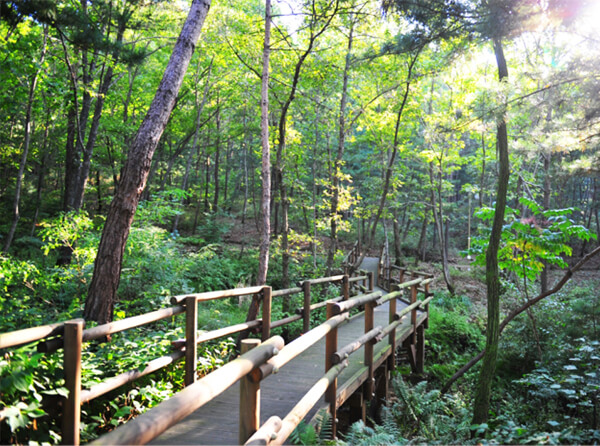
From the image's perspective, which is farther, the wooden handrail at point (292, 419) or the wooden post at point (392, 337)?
the wooden post at point (392, 337)

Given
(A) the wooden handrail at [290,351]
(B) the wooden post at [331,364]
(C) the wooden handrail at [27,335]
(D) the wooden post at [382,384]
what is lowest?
(D) the wooden post at [382,384]

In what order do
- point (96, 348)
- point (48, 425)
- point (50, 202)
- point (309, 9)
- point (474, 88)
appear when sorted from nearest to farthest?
point (48, 425), point (96, 348), point (309, 9), point (474, 88), point (50, 202)

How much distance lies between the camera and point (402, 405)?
231 inches

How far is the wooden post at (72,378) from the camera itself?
2637mm

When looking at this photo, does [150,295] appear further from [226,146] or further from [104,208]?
[226,146]

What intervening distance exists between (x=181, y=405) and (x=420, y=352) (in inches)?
346

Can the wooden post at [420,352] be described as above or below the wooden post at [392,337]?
below

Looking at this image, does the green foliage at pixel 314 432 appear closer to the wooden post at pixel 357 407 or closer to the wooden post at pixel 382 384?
the wooden post at pixel 357 407

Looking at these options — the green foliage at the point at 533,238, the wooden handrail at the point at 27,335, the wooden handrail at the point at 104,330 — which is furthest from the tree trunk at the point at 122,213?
the green foliage at the point at 533,238

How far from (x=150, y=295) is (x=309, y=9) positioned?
7.60 meters

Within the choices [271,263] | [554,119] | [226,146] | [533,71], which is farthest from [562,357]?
[226,146]

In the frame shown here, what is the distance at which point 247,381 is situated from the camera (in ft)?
7.14

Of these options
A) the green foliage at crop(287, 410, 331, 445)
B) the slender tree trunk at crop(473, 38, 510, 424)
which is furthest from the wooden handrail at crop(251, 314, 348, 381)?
the slender tree trunk at crop(473, 38, 510, 424)

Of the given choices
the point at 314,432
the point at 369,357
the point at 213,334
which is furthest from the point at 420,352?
the point at 314,432
